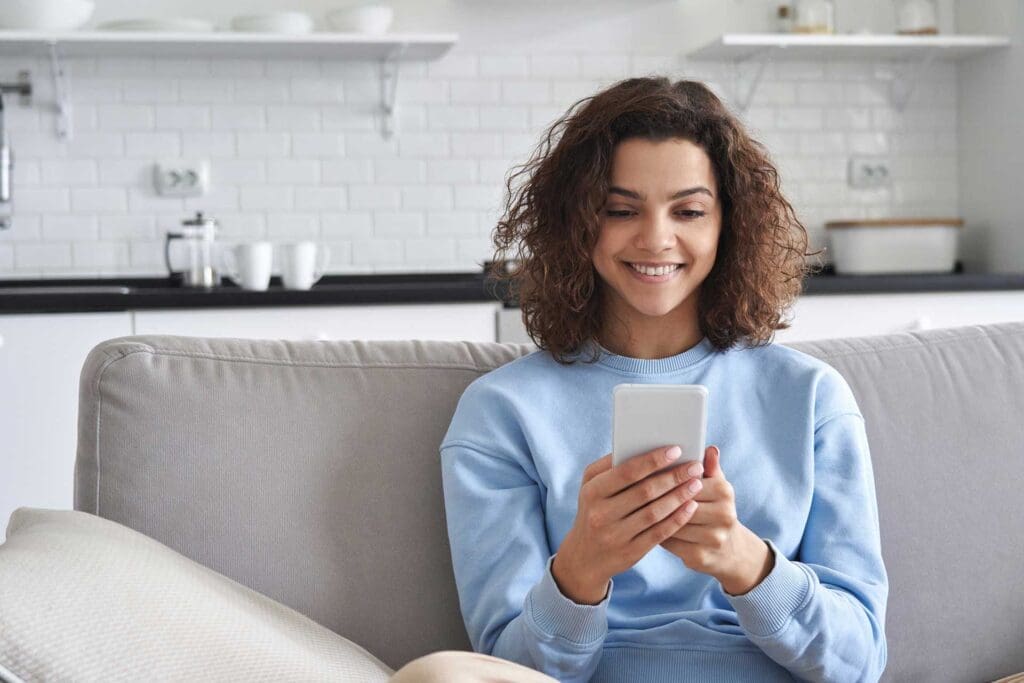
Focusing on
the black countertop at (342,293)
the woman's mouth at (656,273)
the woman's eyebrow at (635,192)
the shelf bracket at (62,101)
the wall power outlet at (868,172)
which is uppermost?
the shelf bracket at (62,101)

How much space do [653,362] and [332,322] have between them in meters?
1.79

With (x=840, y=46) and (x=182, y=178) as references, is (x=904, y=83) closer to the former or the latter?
(x=840, y=46)

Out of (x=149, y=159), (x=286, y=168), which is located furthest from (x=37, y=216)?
(x=286, y=168)

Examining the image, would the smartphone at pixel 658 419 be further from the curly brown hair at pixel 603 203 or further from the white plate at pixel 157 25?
the white plate at pixel 157 25

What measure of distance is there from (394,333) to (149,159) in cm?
116

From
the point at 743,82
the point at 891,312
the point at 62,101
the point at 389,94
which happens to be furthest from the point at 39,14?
the point at 891,312

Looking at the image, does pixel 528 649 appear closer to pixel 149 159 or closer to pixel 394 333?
pixel 394 333

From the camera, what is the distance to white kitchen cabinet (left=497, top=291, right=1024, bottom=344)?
3438mm

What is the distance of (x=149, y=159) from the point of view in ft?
12.8

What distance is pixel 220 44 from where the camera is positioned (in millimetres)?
3688

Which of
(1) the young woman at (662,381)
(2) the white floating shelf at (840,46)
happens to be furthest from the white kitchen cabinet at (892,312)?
(1) the young woman at (662,381)

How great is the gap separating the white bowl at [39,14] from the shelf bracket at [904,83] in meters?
2.63

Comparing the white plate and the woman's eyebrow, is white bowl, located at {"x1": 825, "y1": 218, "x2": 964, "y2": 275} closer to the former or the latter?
the white plate

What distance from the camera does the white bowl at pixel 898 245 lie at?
3939 mm
